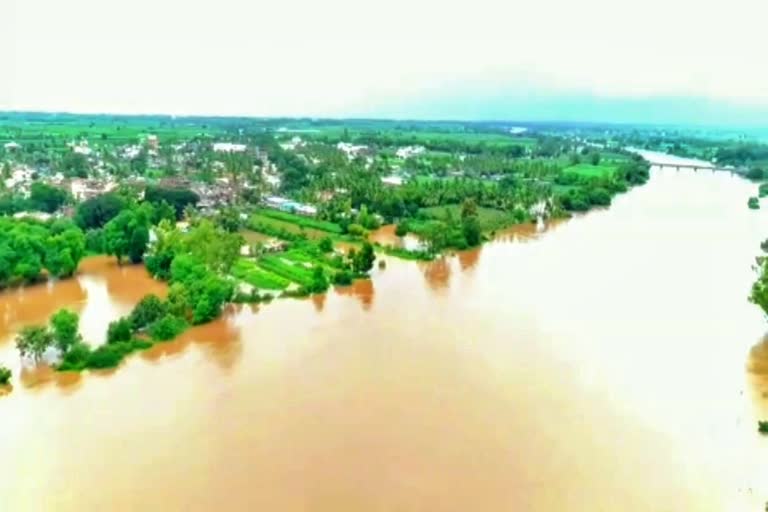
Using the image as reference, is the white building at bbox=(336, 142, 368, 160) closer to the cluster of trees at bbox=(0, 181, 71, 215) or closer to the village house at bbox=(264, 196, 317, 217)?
the village house at bbox=(264, 196, 317, 217)

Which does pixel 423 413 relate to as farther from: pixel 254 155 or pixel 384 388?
pixel 254 155

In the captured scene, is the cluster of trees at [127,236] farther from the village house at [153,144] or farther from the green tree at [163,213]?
the village house at [153,144]

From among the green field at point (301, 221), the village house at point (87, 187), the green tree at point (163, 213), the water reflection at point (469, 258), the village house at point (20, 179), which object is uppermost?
the village house at point (20, 179)

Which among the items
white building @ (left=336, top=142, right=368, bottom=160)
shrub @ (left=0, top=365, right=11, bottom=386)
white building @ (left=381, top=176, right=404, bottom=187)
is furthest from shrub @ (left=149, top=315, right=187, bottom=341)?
white building @ (left=336, top=142, right=368, bottom=160)

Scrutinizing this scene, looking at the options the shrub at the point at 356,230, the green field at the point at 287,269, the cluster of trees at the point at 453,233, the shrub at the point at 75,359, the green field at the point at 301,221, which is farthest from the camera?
the green field at the point at 301,221

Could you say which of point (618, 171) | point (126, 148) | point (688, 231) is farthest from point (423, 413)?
point (126, 148)

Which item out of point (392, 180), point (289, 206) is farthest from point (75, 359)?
point (392, 180)

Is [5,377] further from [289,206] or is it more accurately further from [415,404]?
[289,206]

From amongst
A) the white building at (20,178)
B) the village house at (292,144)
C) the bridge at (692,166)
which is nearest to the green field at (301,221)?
the white building at (20,178)
